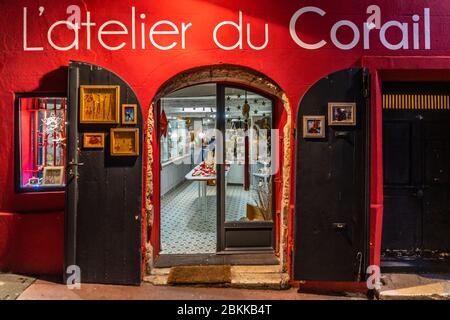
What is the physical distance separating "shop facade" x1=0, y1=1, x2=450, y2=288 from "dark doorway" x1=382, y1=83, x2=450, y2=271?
1.1 inches

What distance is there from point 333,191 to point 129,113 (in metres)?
2.86

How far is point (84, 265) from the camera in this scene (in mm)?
3955

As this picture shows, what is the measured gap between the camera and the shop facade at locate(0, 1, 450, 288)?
153 inches

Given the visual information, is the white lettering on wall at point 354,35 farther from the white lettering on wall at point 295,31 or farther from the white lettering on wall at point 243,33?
the white lettering on wall at point 295,31

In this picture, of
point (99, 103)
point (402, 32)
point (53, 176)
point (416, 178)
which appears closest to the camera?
point (99, 103)

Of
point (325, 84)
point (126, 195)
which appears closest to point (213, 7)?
point (325, 84)

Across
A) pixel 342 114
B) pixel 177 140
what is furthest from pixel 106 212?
pixel 177 140

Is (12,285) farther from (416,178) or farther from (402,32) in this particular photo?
(402,32)

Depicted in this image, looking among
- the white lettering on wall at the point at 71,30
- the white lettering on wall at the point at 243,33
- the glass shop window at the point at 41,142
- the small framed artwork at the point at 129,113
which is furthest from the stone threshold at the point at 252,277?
the white lettering on wall at the point at 71,30

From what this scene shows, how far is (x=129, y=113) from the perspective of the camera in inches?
156

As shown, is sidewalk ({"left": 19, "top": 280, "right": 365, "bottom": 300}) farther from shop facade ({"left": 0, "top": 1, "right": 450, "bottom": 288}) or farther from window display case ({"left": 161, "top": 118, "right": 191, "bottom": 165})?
window display case ({"left": 161, "top": 118, "right": 191, "bottom": 165})

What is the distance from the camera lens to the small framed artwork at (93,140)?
3.93 metres

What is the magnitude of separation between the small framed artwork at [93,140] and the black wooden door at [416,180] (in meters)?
4.15

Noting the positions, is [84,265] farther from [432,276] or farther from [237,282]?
[432,276]
